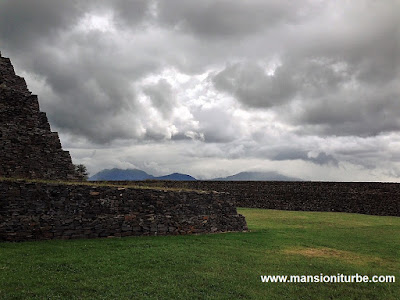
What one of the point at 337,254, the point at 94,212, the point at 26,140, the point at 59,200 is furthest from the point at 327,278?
the point at 26,140

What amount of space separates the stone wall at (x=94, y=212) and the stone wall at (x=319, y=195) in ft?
73.1

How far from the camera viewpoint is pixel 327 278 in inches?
357

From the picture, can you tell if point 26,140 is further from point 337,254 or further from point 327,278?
point 337,254

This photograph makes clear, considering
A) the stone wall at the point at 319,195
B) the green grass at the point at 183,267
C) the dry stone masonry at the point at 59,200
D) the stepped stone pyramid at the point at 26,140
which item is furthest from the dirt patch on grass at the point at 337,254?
the stone wall at the point at 319,195

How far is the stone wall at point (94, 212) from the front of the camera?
12.0 meters

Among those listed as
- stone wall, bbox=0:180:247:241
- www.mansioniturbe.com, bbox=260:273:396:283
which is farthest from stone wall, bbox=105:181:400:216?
www.mansioniturbe.com, bbox=260:273:396:283

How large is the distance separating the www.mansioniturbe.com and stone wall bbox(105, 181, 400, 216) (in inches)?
1118

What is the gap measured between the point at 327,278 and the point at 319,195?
1301 inches

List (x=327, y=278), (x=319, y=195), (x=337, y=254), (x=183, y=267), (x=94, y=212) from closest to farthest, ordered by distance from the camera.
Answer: (x=327, y=278), (x=183, y=267), (x=337, y=254), (x=94, y=212), (x=319, y=195)

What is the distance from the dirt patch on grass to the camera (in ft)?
37.7

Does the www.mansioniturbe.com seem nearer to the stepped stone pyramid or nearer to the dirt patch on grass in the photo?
the dirt patch on grass

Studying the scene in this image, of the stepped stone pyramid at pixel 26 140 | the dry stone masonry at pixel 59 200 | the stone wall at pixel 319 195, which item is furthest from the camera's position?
the stone wall at pixel 319 195

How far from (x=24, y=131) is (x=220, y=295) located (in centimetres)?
1643

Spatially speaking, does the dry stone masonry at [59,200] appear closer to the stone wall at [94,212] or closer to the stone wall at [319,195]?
the stone wall at [94,212]
